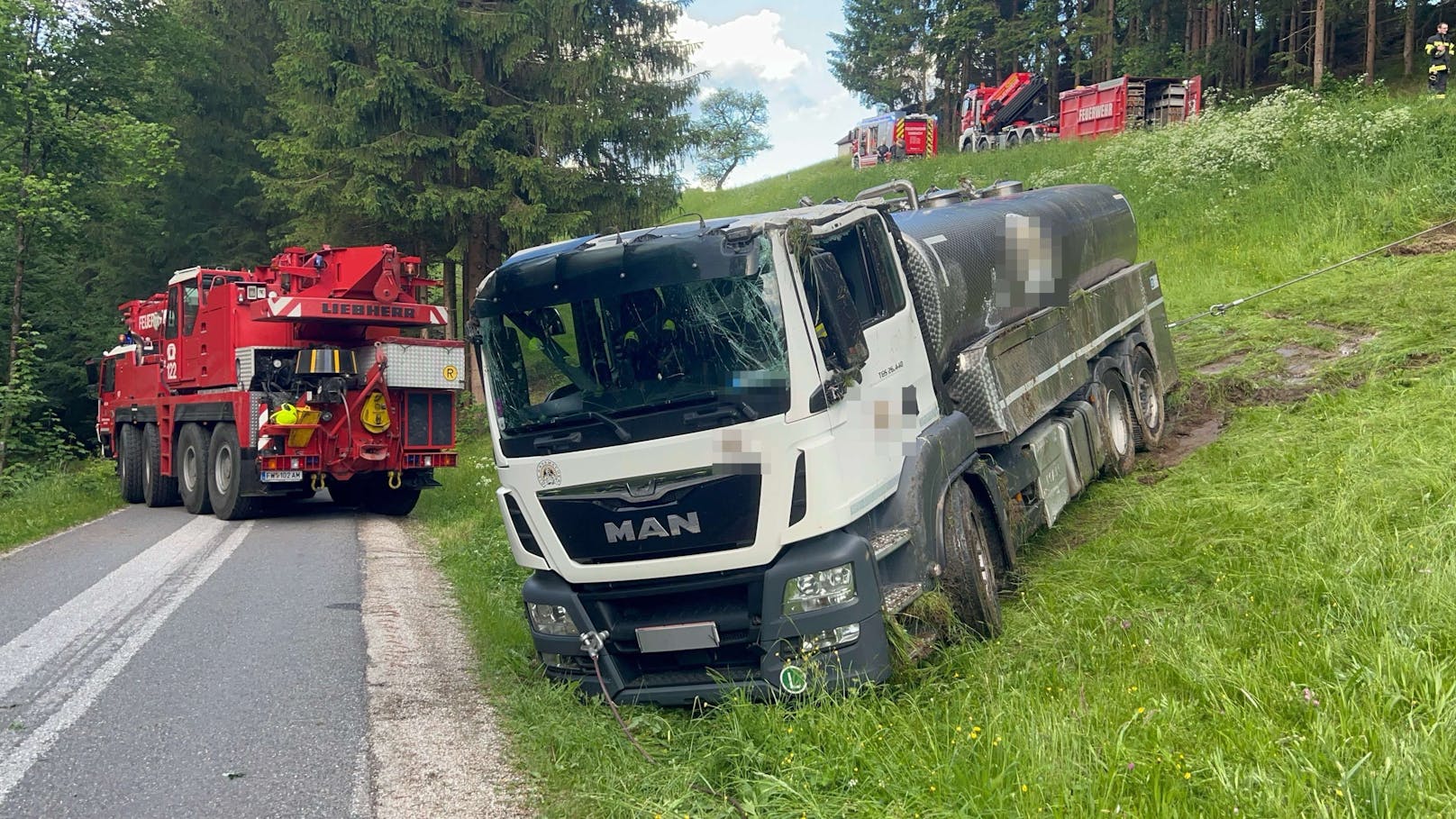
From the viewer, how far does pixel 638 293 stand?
5.21m

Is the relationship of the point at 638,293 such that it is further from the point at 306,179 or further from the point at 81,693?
the point at 306,179

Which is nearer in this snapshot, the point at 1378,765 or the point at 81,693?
the point at 1378,765

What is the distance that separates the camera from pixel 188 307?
50.2 feet

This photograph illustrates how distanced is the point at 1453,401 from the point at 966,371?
3808 mm

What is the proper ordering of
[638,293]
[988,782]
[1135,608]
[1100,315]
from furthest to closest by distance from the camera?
[1100,315], [1135,608], [638,293], [988,782]

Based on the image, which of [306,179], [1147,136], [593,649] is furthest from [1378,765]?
[1147,136]

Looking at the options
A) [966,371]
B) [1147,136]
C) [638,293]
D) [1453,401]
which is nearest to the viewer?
[638,293]

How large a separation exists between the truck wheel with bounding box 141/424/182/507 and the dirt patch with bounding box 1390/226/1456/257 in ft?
56.4

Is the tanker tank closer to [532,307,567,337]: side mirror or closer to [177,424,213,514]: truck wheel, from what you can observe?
[532,307,567,337]: side mirror

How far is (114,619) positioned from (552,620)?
4121 mm

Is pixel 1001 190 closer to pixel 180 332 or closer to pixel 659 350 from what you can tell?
pixel 659 350

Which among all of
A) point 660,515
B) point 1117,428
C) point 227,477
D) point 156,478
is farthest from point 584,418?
point 156,478

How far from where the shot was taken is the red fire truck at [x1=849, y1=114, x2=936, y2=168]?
129 feet

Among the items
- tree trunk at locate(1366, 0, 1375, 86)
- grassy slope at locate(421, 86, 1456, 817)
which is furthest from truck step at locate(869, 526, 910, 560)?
tree trunk at locate(1366, 0, 1375, 86)
